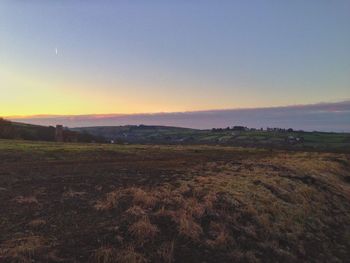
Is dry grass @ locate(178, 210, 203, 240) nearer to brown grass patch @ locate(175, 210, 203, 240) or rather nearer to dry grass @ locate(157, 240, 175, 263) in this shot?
brown grass patch @ locate(175, 210, 203, 240)

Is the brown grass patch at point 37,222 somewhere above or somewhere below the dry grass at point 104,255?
above

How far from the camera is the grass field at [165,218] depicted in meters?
11.6

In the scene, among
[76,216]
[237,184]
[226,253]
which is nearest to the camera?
[226,253]

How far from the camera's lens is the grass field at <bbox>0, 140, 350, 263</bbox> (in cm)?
1159

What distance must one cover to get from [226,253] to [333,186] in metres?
16.3

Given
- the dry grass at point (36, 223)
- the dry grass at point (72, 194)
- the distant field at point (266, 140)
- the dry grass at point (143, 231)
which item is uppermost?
the dry grass at point (72, 194)

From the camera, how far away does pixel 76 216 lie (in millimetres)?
13742

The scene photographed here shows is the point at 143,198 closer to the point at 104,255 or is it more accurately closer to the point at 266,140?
the point at 104,255

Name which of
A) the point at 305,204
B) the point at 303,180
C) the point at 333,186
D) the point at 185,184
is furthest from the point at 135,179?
the point at 333,186

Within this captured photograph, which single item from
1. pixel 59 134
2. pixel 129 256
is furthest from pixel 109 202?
pixel 59 134

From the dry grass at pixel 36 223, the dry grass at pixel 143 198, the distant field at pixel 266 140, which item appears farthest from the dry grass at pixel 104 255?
the distant field at pixel 266 140

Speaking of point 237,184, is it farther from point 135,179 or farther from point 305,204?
point 135,179

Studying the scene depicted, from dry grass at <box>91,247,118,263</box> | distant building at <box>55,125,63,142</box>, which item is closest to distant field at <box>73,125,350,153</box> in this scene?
distant building at <box>55,125,63,142</box>

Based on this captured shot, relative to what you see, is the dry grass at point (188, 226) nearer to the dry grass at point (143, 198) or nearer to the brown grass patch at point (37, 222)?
the dry grass at point (143, 198)
